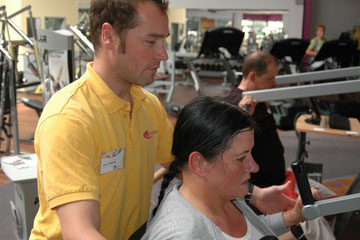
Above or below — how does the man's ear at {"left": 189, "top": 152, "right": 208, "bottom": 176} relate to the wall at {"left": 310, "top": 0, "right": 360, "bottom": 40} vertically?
below

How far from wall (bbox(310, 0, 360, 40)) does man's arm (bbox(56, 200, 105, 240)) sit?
10027mm

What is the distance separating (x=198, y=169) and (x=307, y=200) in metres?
0.34

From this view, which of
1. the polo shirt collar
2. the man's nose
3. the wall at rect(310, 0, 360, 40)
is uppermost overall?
the wall at rect(310, 0, 360, 40)

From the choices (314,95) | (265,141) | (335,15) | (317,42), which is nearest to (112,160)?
(314,95)

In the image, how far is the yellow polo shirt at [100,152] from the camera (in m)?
1.07

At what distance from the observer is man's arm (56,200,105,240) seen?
98 cm

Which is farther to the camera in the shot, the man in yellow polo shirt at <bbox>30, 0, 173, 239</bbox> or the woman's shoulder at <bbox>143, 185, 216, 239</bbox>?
the woman's shoulder at <bbox>143, 185, 216, 239</bbox>

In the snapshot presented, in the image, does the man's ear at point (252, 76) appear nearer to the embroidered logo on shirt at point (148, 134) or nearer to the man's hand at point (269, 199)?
the man's hand at point (269, 199)

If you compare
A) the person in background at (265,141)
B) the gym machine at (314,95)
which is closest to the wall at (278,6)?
the person in background at (265,141)

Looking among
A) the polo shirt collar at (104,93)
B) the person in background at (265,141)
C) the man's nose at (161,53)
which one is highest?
the man's nose at (161,53)

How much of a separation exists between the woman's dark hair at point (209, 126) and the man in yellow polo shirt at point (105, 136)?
0.13m

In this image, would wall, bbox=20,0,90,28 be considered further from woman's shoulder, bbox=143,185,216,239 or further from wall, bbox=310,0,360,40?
woman's shoulder, bbox=143,185,216,239

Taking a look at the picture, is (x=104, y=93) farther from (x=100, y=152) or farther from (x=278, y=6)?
(x=278, y=6)

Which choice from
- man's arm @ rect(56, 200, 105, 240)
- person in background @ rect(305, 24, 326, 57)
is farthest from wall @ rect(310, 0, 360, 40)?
man's arm @ rect(56, 200, 105, 240)
